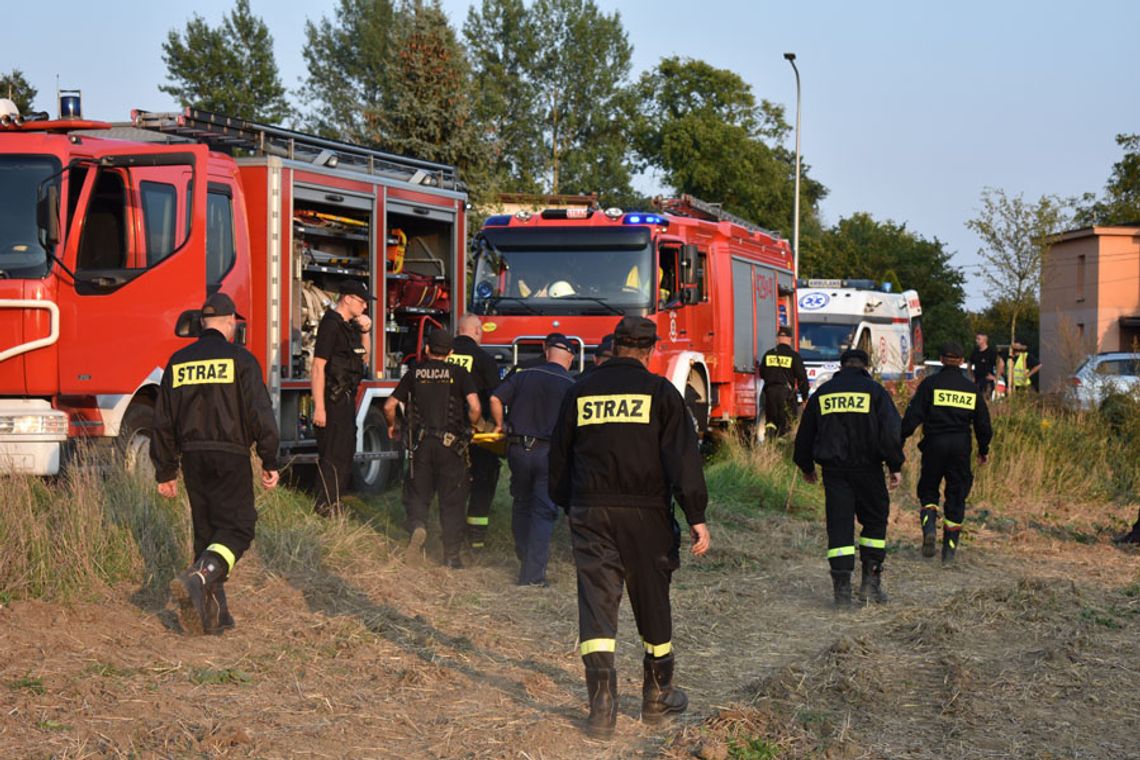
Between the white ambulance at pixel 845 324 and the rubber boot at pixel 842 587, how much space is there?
41.8ft

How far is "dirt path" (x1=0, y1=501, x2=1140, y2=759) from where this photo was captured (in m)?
6.08

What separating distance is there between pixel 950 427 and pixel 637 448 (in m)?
5.96

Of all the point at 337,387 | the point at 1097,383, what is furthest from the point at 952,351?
the point at 1097,383

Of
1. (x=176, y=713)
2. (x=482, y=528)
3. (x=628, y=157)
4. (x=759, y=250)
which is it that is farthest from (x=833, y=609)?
(x=628, y=157)

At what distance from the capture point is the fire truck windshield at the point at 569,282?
14.9 metres

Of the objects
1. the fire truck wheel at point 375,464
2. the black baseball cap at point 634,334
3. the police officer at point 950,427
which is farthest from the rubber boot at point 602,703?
the fire truck wheel at point 375,464

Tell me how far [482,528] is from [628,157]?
4950 centimetres

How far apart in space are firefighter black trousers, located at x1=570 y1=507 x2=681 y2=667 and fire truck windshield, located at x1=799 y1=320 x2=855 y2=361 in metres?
17.3

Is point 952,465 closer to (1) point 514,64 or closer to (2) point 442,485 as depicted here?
(2) point 442,485

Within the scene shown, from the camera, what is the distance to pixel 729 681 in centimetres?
754

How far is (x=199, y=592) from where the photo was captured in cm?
746

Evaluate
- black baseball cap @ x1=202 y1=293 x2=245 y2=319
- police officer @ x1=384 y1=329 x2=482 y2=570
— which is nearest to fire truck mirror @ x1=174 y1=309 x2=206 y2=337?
police officer @ x1=384 y1=329 x2=482 y2=570

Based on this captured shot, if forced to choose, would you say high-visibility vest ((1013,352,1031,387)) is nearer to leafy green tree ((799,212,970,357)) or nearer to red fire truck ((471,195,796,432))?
red fire truck ((471,195,796,432))

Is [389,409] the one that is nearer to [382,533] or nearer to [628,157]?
[382,533]
